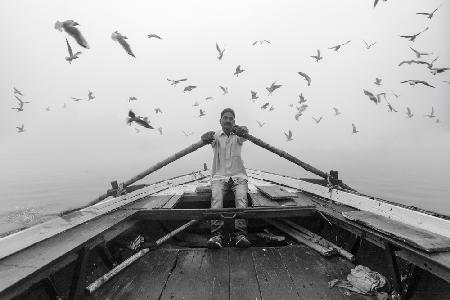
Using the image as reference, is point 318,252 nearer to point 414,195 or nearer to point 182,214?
point 182,214

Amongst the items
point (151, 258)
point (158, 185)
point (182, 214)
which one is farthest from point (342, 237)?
point (158, 185)

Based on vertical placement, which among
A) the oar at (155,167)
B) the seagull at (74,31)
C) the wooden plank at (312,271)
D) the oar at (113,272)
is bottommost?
the wooden plank at (312,271)

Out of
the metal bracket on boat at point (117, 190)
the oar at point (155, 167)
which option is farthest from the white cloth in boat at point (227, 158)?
the metal bracket on boat at point (117, 190)

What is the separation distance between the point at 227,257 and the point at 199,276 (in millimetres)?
559

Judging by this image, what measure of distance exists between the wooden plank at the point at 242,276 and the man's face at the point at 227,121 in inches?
102

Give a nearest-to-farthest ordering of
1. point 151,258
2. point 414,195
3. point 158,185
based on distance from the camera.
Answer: point 151,258, point 158,185, point 414,195

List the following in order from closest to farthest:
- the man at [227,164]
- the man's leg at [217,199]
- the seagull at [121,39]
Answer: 1. the man's leg at [217,199]
2. the man at [227,164]
3. the seagull at [121,39]

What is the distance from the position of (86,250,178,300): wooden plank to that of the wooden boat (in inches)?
0.4

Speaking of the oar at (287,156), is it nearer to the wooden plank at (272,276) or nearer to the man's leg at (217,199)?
the man's leg at (217,199)

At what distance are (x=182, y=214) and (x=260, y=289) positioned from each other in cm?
147

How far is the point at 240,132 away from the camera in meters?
5.39

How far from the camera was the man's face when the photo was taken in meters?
5.64

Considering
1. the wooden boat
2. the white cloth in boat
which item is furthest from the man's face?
the wooden boat

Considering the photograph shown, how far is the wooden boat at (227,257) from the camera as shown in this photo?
2.33m
